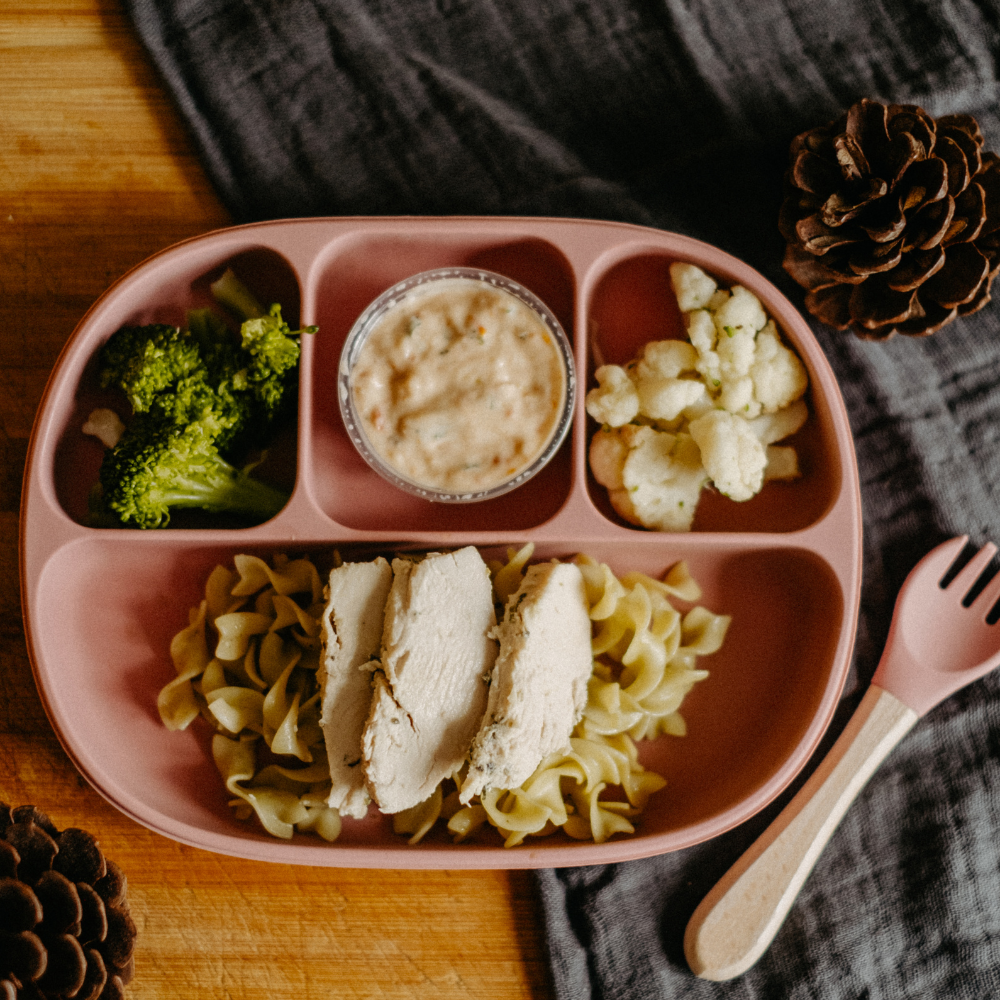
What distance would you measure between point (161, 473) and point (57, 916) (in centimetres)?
100

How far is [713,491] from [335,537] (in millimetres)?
1063

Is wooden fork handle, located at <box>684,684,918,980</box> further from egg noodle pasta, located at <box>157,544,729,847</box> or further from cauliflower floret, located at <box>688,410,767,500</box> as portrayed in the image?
cauliflower floret, located at <box>688,410,767,500</box>

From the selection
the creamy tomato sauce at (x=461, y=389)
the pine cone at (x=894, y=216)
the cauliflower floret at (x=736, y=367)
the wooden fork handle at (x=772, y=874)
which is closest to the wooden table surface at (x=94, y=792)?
the wooden fork handle at (x=772, y=874)

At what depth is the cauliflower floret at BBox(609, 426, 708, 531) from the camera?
209cm

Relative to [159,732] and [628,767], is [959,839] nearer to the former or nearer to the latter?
[628,767]

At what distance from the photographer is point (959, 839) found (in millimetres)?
2211

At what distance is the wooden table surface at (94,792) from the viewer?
7.20 ft

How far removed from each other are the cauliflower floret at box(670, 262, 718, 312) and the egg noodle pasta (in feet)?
2.40

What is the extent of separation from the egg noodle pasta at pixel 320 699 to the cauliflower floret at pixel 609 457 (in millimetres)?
226

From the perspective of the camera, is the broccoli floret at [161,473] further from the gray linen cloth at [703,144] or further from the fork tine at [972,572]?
the fork tine at [972,572]

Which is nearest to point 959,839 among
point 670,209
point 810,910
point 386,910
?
point 810,910

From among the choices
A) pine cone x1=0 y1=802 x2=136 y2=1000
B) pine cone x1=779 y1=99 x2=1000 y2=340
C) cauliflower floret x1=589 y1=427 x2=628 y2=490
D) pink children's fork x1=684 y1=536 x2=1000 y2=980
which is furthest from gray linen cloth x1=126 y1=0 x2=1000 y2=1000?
pine cone x1=0 y1=802 x2=136 y2=1000

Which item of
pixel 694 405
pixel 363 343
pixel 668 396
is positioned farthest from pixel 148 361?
pixel 694 405

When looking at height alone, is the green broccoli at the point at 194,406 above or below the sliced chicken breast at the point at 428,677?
above
